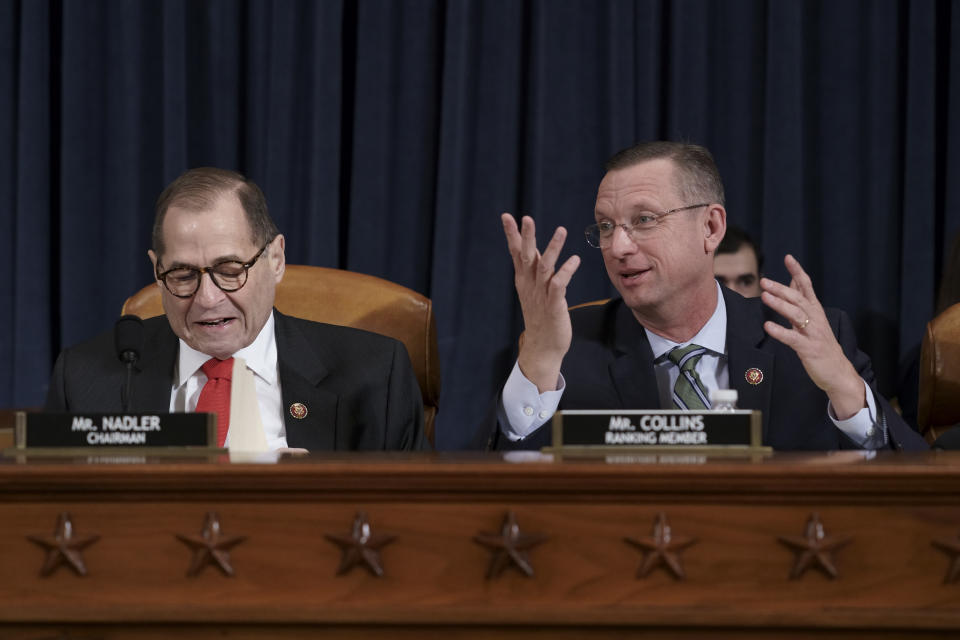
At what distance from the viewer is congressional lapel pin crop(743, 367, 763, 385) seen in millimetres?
1954

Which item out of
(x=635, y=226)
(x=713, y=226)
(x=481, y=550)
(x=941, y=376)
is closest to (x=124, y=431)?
(x=481, y=550)

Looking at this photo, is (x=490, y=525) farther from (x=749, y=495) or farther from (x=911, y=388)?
(x=911, y=388)

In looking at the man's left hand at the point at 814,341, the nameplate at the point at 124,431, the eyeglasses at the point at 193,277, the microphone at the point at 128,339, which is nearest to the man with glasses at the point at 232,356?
the eyeglasses at the point at 193,277

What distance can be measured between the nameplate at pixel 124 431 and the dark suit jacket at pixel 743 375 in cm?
64

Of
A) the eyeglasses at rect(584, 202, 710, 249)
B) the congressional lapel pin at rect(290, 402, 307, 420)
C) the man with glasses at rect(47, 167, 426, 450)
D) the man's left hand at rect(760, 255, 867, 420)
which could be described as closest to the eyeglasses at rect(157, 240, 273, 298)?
the man with glasses at rect(47, 167, 426, 450)

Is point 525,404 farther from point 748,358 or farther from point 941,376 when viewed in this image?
point 941,376

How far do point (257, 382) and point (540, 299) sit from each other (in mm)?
593

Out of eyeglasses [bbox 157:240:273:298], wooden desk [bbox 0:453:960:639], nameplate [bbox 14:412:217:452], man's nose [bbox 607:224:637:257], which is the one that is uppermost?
man's nose [bbox 607:224:637:257]

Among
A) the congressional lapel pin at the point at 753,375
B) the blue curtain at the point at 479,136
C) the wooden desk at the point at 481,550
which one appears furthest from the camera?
the blue curtain at the point at 479,136

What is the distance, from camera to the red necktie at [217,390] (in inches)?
71.4

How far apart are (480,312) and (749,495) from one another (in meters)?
1.91

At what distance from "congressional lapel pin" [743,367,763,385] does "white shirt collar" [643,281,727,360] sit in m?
0.08

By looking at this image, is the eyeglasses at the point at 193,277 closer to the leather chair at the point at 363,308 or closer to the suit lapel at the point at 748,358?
the leather chair at the point at 363,308

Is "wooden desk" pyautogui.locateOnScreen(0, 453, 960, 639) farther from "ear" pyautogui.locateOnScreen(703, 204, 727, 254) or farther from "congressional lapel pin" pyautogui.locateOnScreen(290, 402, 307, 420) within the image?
"ear" pyautogui.locateOnScreen(703, 204, 727, 254)
